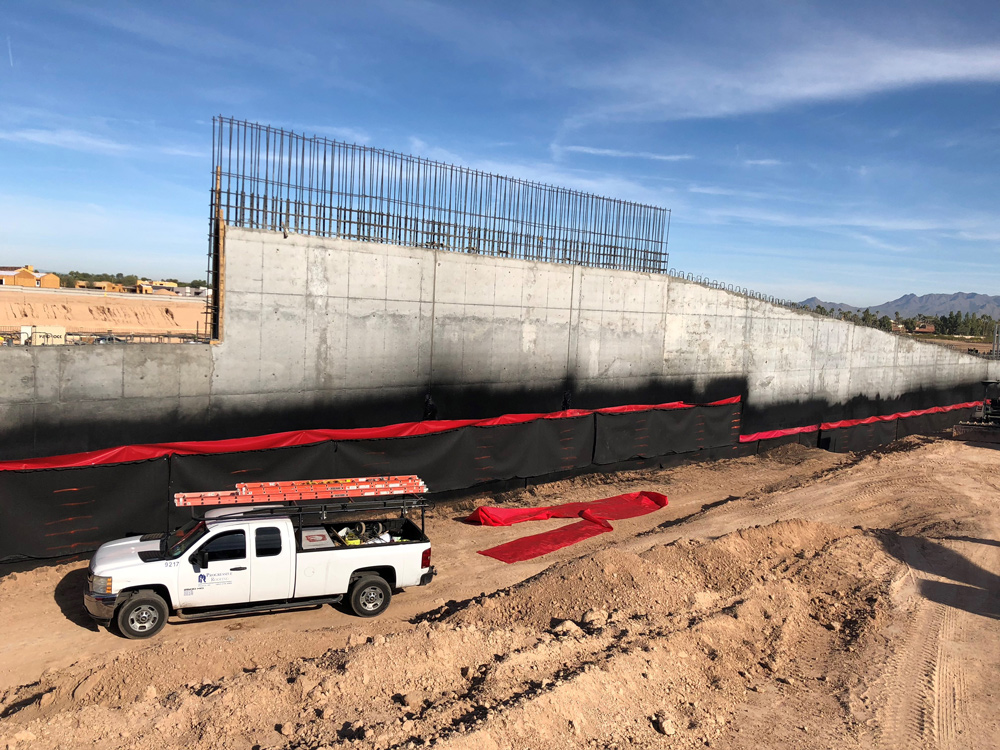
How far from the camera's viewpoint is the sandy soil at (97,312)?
1547 inches

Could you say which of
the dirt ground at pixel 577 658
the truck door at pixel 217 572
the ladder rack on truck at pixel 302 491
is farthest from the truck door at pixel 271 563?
the ladder rack on truck at pixel 302 491

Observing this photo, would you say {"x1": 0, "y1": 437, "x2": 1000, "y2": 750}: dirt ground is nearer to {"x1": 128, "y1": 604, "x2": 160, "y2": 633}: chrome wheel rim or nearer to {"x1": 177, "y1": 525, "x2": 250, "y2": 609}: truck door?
{"x1": 128, "y1": 604, "x2": 160, "y2": 633}: chrome wheel rim

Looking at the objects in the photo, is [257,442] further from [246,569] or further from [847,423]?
[847,423]

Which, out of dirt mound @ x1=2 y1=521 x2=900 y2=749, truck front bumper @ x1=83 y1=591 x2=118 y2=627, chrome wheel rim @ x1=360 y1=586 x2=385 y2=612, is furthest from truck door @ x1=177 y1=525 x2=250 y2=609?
chrome wheel rim @ x1=360 y1=586 x2=385 y2=612

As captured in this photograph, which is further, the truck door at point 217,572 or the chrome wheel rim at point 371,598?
the chrome wheel rim at point 371,598

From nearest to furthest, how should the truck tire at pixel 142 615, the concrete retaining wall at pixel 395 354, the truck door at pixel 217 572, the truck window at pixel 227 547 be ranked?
the truck tire at pixel 142 615, the truck door at pixel 217 572, the truck window at pixel 227 547, the concrete retaining wall at pixel 395 354

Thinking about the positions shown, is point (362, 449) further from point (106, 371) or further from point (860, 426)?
point (860, 426)

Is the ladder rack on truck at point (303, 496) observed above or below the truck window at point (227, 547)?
above

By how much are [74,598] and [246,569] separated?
3304 millimetres

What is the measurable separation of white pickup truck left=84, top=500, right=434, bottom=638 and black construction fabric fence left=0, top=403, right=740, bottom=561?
1.86 meters

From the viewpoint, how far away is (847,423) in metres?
28.0

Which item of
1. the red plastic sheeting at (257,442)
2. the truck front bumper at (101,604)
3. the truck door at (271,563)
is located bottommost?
the truck front bumper at (101,604)

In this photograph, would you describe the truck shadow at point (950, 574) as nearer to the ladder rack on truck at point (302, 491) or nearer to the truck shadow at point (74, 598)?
the ladder rack on truck at point (302, 491)

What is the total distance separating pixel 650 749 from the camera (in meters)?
7.70
